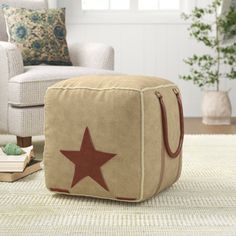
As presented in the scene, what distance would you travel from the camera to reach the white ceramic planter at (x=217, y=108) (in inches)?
172

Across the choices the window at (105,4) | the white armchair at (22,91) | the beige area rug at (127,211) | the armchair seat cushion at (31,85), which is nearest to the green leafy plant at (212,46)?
the window at (105,4)

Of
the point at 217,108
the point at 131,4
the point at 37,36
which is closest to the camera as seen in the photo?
the point at 37,36

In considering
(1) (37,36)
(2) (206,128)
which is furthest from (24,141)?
(2) (206,128)

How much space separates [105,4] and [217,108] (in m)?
1.34

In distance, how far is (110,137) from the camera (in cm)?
188

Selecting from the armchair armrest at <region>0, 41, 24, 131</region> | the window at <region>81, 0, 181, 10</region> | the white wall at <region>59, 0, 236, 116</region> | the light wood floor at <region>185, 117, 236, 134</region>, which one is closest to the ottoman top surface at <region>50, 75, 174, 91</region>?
the armchair armrest at <region>0, 41, 24, 131</region>

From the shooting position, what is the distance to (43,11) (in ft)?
11.3

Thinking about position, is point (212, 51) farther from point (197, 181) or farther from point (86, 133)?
point (86, 133)

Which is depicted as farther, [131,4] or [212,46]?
[131,4]

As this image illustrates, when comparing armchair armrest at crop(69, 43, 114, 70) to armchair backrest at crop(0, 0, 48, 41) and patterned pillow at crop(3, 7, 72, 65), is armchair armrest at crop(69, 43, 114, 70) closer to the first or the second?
patterned pillow at crop(3, 7, 72, 65)

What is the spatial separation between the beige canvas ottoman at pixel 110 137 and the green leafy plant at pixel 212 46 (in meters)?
2.52

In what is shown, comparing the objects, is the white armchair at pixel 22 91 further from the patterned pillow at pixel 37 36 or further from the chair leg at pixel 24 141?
the patterned pillow at pixel 37 36

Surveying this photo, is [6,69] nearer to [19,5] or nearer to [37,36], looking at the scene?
[37,36]

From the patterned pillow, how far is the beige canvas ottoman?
1.34 m
